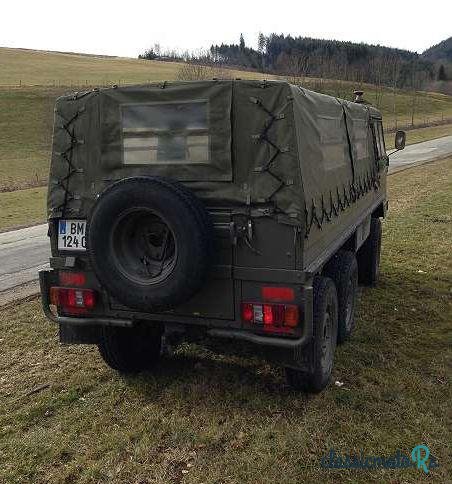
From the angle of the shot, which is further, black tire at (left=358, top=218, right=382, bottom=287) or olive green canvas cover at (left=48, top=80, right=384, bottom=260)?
black tire at (left=358, top=218, right=382, bottom=287)

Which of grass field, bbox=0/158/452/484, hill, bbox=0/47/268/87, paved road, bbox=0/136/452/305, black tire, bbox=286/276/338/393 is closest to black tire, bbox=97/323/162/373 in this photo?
grass field, bbox=0/158/452/484

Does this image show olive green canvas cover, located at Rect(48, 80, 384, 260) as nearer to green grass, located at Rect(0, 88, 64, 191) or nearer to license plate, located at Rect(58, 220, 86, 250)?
license plate, located at Rect(58, 220, 86, 250)

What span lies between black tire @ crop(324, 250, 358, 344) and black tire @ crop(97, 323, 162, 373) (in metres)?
1.80

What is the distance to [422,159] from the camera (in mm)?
25094

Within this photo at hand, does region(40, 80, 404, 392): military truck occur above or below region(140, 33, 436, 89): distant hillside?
below

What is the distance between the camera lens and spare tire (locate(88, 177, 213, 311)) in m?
3.62

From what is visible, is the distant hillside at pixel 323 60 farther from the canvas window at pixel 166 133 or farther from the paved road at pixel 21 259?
the canvas window at pixel 166 133

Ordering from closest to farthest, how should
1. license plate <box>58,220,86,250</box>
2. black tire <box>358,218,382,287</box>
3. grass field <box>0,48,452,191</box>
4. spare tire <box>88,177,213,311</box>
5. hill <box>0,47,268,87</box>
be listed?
spare tire <box>88,177,213,311</box> < license plate <box>58,220,86,250</box> < black tire <box>358,218,382,287</box> < grass field <box>0,48,452,191</box> < hill <box>0,47,268,87</box>

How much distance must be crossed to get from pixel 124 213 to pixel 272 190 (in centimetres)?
111

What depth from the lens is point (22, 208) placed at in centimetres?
1606

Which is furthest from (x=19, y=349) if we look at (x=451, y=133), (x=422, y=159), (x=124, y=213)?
Result: (x=451, y=133)

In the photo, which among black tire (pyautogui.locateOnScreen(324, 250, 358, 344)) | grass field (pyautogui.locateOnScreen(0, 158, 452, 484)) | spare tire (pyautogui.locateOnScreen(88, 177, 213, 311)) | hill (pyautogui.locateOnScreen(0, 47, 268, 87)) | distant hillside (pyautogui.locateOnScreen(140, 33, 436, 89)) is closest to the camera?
grass field (pyautogui.locateOnScreen(0, 158, 452, 484))

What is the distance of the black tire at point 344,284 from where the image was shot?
→ 16.6 ft

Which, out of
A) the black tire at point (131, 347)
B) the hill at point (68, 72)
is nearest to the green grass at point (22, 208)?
the black tire at point (131, 347)
